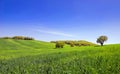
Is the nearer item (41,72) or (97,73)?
(97,73)

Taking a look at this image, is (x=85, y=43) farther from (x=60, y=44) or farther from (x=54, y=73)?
(x=54, y=73)

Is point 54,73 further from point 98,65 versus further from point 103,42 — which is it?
point 103,42

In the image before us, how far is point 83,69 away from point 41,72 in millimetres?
3104

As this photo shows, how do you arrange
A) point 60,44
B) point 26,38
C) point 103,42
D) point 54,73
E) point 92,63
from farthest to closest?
point 26,38 < point 103,42 < point 60,44 < point 92,63 < point 54,73

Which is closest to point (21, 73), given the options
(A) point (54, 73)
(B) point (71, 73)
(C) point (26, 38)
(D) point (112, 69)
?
(A) point (54, 73)

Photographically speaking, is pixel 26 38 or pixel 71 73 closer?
pixel 71 73

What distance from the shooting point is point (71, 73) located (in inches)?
568

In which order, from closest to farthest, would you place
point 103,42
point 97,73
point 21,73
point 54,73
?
point 97,73 → point 54,73 → point 21,73 → point 103,42

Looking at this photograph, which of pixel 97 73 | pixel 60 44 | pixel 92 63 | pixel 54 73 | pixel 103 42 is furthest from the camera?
pixel 103 42

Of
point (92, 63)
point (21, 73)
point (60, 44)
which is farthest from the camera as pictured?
point (60, 44)

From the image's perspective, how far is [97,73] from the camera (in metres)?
13.9

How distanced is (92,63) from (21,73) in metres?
5.75

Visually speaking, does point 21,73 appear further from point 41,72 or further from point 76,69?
point 76,69

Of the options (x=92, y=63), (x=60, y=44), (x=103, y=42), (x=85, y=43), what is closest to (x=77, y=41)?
(x=85, y=43)
